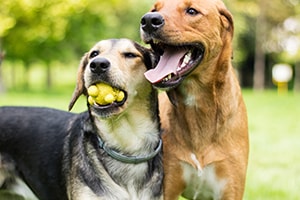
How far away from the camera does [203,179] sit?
548cm

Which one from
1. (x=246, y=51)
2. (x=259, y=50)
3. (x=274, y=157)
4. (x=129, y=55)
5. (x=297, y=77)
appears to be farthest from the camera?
(x=246, y=51)

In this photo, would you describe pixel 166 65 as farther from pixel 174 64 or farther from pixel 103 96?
pixel 103 96

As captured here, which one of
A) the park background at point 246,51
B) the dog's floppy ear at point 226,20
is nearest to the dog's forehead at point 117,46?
the dog's floppy ear at point 226,20

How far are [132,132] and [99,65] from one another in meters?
0.85

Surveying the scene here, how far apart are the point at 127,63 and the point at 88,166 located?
1.02 m

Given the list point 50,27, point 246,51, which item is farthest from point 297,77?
point 50,27

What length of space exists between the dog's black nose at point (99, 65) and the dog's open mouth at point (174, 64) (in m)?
0.37

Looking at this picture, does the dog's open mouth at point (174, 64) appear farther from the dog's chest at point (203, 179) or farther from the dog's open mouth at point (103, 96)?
the dog's chest at point (203, 179)

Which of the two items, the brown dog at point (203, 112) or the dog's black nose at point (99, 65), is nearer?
the dog's black nose at point (99, 65)

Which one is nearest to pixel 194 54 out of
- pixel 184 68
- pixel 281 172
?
pixel 184 68

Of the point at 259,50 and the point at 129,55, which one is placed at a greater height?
the point at 129,55

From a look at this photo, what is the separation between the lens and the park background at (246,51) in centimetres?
1008

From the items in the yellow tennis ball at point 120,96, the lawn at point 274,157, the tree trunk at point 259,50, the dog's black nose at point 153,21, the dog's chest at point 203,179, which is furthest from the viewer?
the tree trunk at point 259,50

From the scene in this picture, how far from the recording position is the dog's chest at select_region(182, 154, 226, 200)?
5.47 m
